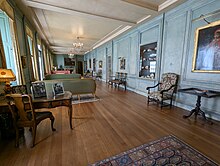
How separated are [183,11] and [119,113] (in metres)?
3.66

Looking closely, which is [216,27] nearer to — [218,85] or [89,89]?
[218,85]

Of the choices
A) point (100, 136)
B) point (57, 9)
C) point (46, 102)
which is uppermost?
point (57, 9)

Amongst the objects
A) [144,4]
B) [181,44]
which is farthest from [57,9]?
[181,44]

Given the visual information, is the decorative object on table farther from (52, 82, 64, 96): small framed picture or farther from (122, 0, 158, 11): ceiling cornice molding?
(122, 0, 158, 11): ceiling cornice molding

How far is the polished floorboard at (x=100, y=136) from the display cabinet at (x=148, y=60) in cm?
210

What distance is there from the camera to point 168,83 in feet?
12.7

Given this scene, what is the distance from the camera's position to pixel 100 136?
2.21 m

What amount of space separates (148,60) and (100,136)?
402cm

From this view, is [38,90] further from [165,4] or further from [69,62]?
[69,62]

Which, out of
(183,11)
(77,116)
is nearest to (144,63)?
(183,11)

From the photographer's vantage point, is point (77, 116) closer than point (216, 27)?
No

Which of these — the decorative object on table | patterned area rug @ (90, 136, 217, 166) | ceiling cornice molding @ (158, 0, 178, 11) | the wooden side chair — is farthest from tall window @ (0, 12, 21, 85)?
ceiling cornice molding @ (158, 0, 178, 11)

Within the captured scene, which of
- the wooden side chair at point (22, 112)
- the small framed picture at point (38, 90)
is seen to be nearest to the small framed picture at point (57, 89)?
the small framed picture at point (38, 90)

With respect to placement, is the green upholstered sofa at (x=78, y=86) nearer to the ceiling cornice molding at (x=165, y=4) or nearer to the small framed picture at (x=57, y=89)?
the small framed picture at (x=57, y=89)
